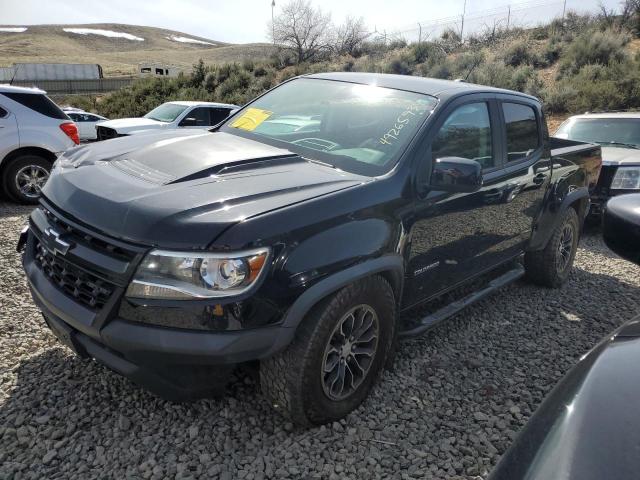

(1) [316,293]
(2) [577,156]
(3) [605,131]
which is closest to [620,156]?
(3) [605,131]

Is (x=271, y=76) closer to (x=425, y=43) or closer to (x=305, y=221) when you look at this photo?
(x=425, y=43)

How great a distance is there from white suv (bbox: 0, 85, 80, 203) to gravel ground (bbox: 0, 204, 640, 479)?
3895mm

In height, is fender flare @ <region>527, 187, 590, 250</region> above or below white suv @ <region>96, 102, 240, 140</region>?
below

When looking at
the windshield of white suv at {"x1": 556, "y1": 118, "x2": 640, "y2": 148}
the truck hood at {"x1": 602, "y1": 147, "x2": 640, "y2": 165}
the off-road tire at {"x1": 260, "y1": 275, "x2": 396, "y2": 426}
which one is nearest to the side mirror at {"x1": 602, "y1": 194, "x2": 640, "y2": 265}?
the off-road tire at {"x1": 260, "y1": 275, "x2": 396, "y2": 426}

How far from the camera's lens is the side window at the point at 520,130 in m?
3.91

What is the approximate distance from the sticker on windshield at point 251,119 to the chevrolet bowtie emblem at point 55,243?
1.57 meters

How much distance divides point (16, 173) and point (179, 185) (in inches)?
227

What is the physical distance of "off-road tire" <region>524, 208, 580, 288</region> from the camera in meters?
4.70

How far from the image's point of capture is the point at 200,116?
11758mm

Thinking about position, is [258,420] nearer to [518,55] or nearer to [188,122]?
[188,122]

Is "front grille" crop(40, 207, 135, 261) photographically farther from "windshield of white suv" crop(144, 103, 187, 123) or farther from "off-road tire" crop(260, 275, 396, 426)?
"windshield of white suv" crop(144, 103, 187, 123)

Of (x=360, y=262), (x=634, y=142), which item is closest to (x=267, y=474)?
(x=360, y=262)

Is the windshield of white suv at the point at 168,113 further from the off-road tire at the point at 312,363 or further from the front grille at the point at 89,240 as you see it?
the off-road tire at the point at 312,363

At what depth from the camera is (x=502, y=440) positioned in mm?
2773
